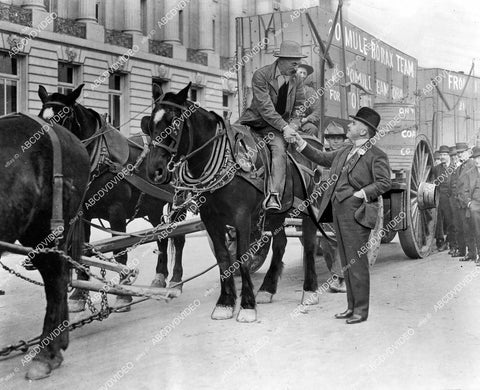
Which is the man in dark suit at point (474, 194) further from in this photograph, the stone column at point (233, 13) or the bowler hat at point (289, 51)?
the stone column at point (233, 13)


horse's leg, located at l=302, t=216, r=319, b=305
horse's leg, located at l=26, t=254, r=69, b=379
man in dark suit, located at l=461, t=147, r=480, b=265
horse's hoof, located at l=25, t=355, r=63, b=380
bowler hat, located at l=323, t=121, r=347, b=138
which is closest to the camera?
horse's hoof, located at l=25, t=355, r=63, b=380

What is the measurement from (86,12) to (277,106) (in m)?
9.63

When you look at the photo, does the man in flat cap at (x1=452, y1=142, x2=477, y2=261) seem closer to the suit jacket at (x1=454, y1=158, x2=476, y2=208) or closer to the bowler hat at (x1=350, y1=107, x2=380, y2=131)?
the suit jacket at (x1=454, y1=158, x2=476, y2=208)

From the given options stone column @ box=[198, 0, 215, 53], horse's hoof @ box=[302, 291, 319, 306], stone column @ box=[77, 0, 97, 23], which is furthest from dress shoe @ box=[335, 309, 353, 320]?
stone column @ box=[77, 0, 97, 23]

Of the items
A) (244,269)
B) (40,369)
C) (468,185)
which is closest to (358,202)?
(244,269)

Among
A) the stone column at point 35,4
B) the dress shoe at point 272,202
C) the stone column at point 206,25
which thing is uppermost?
the stone column at point 35,4

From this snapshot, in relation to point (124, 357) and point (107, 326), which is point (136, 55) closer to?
point (107, 326)

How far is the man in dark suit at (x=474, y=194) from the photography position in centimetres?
891

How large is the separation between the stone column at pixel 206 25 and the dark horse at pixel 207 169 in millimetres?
6469

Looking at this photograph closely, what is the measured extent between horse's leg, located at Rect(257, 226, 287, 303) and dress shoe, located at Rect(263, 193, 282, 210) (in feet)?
3.68

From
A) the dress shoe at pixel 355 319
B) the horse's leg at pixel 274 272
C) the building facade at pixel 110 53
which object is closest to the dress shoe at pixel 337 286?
the horse's leg at pixel 274 272

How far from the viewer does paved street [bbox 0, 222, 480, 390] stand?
13.1ft

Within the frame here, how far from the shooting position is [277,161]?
6082mm

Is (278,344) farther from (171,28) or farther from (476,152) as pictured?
(171,28)
